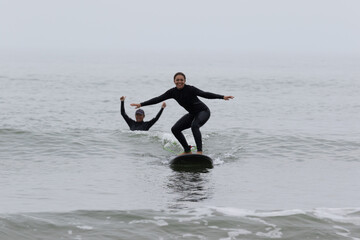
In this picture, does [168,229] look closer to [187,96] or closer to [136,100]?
[187,96]

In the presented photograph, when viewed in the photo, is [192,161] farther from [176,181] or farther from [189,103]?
[176,181]

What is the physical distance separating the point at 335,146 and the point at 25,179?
10.3 m

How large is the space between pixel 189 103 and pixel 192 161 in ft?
4.87

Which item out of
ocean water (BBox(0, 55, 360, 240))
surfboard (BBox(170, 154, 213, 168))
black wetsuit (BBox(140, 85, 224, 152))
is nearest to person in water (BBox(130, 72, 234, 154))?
black wetsuit (BBox(140, 85, 224, 152))

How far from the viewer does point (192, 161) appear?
1427cm

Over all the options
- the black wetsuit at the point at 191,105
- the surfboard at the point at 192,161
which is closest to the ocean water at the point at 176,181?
the surfboard at the point at 192,161

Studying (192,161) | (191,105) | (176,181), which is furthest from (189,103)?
(176,181)

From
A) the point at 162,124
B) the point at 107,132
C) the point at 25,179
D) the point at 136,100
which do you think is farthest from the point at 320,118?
the point at 25,179

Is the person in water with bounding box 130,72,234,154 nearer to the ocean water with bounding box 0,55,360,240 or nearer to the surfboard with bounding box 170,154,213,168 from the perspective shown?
the surfboard with bounding box 170,154,213,168

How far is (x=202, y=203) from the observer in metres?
10.5

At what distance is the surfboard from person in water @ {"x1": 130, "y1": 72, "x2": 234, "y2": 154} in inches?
9.6

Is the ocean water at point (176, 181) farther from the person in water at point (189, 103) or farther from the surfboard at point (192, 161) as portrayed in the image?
the person in water at point (189, 103)

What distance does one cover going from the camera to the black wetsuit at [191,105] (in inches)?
563

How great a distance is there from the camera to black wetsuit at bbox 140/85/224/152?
46.9 ft
